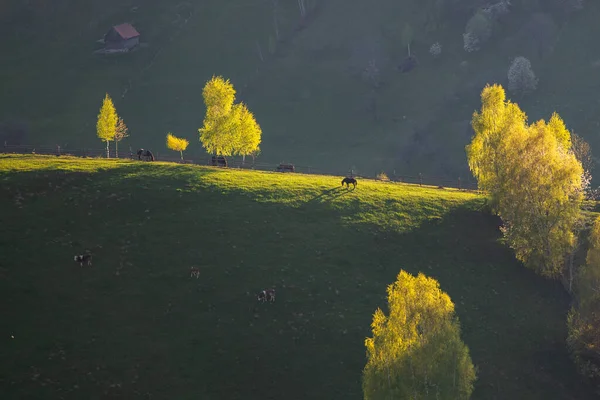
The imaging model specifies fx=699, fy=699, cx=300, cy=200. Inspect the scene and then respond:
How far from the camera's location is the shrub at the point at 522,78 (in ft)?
513

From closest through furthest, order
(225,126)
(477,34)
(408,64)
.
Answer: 1. (225,126)
2. (477,34)
3. (408,64)

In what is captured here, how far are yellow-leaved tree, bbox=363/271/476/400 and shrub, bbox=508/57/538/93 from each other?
123173mm

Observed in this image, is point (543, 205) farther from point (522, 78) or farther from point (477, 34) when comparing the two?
point (477, 34)

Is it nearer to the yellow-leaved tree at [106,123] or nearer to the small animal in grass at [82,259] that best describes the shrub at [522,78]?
the yellow-leaved tree at [106,123]

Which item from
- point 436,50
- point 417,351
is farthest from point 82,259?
point 436,50

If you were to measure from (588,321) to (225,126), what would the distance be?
59.6 metres

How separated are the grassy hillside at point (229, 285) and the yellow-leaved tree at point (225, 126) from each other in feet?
64.9

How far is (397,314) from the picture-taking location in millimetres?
43031

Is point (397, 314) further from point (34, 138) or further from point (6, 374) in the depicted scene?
point (34, 138)

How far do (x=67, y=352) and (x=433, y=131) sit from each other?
115288 mm

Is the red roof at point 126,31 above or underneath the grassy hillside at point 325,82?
above

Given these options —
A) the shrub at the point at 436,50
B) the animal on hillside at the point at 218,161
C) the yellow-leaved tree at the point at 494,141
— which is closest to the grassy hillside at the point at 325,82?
the shrub at the point at 436,50

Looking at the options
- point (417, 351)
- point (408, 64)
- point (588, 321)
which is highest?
point (408, 64)

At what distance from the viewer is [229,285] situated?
6053cm
